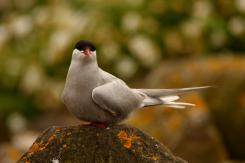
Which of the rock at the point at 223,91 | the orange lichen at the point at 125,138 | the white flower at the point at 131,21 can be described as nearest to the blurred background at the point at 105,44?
the white flower at the point at 131,21

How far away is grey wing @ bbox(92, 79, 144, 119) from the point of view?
220 inches

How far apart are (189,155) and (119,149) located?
11.4ft

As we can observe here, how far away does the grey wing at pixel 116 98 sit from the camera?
18.3 feet

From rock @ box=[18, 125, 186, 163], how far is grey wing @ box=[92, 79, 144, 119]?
0.13 metres

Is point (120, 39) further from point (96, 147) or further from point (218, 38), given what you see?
point (96, 147)

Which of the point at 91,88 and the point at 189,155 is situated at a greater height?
the point at 91,88

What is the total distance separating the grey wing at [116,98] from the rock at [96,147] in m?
0.13

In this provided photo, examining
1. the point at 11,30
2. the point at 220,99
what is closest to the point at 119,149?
the point at 220,99

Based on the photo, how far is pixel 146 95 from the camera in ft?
20.0

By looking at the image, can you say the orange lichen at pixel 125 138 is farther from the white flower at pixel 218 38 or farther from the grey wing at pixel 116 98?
the white flower at pixel 218 38

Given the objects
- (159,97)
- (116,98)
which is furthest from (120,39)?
(116,98)

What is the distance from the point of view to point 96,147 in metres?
5.62

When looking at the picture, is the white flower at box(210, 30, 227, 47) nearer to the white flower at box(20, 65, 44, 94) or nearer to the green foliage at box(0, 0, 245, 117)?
the green foliage at box(0, 0, 245, 117)

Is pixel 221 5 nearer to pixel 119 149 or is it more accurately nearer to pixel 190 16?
pixel 190 16
